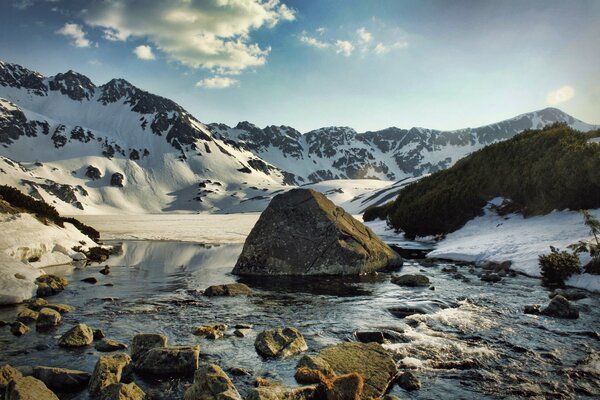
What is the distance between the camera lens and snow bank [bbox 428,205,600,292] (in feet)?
57.6

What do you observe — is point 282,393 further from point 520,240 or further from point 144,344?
point 520,240

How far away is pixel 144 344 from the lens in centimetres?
787

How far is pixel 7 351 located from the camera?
26.0 feet

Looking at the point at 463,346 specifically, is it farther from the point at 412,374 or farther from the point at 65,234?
the point at 65,234

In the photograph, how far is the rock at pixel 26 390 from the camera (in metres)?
5.23

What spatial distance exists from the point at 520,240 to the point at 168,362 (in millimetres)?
20075

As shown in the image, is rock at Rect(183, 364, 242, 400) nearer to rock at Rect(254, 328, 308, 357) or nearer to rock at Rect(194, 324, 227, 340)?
rock at Rect(254, 328, 308, 357)

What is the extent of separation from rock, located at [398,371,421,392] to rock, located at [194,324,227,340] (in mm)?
4443

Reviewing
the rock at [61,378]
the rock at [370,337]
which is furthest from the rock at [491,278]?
the rock at [61,378]

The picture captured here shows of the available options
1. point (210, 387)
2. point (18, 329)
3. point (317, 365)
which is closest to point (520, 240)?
point (317, 365)

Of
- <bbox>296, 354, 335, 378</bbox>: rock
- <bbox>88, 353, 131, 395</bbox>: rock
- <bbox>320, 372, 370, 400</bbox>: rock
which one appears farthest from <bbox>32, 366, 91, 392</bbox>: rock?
<bbox>320, 372, 370, 400</bbox>: rock

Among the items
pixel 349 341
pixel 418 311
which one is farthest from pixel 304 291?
pixel 349 341

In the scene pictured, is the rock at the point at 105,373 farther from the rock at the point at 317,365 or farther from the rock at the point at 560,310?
the rock at the point at 560,310

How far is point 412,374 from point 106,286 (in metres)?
12.7
